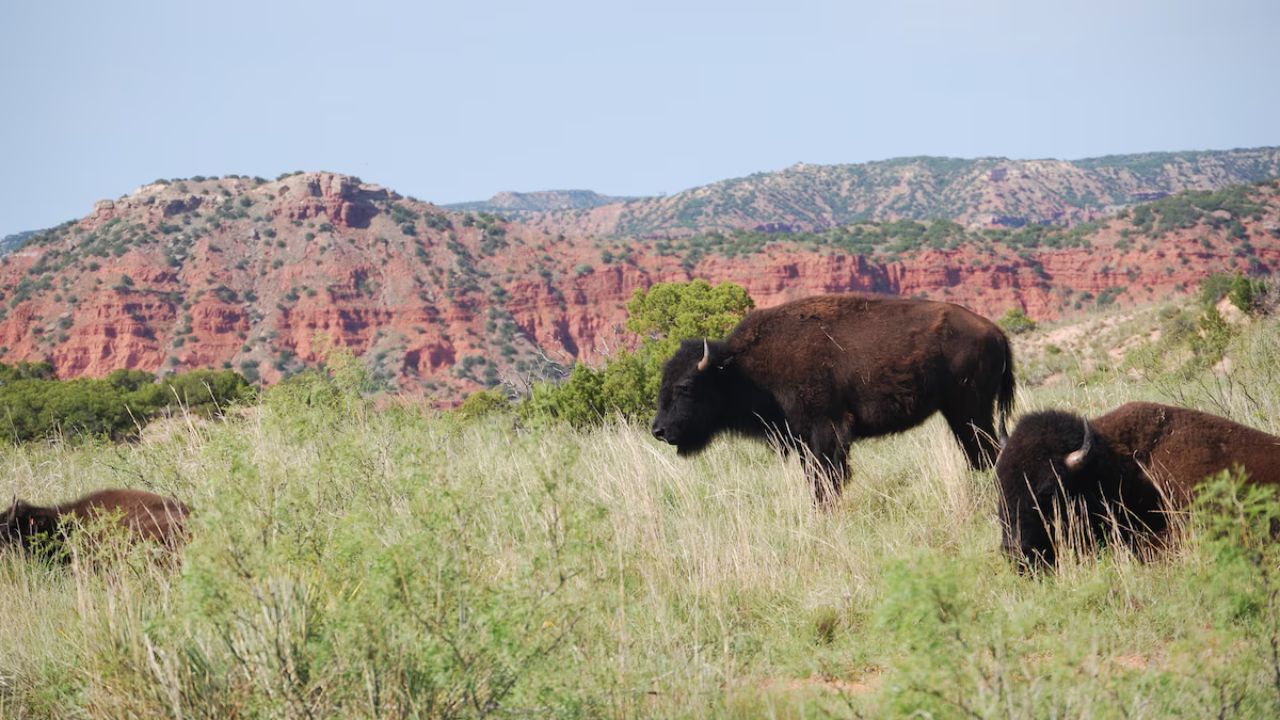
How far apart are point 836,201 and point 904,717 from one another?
159 meters

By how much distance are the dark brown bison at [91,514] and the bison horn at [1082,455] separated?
5.56 m

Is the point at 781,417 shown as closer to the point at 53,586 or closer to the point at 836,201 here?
the point at 53,586

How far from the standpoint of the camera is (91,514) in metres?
6.49

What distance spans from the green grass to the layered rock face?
67926mm

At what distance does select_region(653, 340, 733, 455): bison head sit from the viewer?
27.6 ft

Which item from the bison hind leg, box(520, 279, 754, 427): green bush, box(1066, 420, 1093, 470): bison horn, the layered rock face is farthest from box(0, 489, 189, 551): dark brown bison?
the layered rock face

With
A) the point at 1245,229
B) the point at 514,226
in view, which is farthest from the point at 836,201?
the point at 1245,229

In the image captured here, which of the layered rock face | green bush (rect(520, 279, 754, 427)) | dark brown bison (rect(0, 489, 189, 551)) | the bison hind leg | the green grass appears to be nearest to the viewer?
the green grass

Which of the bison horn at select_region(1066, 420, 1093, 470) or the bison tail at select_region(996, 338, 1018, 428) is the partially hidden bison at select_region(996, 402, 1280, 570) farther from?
the bison tail at select_region(996, 338, 1018, 428)

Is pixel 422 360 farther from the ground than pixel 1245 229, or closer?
closer

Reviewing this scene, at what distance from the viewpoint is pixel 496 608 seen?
347 centimetres

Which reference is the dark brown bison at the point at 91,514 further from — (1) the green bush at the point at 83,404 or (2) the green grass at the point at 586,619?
(1) the green bush at the point at 83,404

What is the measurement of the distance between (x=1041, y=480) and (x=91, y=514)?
6039mm

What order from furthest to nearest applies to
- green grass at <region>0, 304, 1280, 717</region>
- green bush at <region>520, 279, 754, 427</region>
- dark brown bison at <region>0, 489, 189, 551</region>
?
green bush at <region>520, 279, 754, 427</region>
dark brown bison at <region>0, 489, 189, 551</region>
green grass at <region>0, 304, 1280, 717</region>
